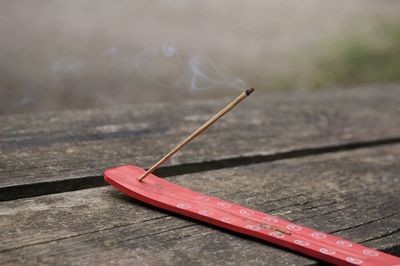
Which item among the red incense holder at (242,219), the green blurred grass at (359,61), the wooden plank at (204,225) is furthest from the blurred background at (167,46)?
the red incense holder at (242,219)

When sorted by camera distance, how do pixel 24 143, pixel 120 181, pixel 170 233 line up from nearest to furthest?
pixel 170 233, pixel 120 181, pixel 24 143

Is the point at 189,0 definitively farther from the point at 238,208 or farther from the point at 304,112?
the point at 238,208

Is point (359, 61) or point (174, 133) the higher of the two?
point (174, 133)

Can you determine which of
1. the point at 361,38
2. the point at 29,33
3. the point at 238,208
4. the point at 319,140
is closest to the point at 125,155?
the point at 238,208

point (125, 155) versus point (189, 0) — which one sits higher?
point (189, 0)

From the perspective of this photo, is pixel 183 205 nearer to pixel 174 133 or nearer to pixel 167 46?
pixel 174 133

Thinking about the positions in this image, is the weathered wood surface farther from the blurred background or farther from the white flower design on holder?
the blurred background

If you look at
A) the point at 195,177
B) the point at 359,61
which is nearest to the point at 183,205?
the point at 195,177
